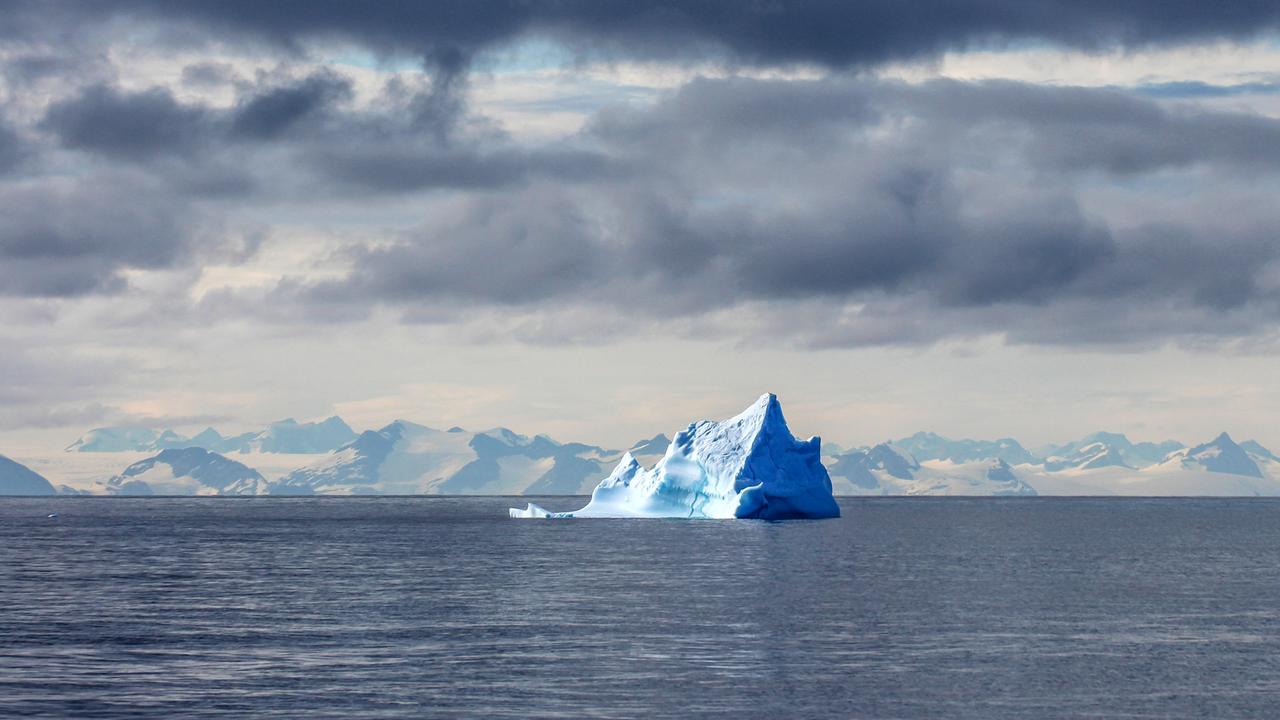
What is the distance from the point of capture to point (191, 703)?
34.6m

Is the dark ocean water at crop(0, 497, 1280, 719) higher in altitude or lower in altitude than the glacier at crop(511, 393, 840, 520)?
lower

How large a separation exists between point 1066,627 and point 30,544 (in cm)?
9355

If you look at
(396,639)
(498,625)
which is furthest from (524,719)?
(498,625)

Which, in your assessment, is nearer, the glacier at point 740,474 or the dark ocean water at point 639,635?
the dark ocean water at point 639,635

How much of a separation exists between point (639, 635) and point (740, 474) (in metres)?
79.6

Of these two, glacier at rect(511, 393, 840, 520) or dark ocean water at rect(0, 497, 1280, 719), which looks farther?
glacier at rect(511, 393, 840, 520)

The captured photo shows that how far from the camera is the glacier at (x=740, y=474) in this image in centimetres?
12531

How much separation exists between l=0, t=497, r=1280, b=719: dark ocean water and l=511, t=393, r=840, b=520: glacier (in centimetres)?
3113

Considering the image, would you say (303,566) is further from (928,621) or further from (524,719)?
(524,719)

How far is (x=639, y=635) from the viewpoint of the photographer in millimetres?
47500

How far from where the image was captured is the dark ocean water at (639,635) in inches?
1391

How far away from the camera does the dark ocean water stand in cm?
3534

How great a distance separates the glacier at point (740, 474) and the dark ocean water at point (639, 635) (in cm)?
3113

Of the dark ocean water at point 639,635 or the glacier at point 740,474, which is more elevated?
the glacier at point 740,474
